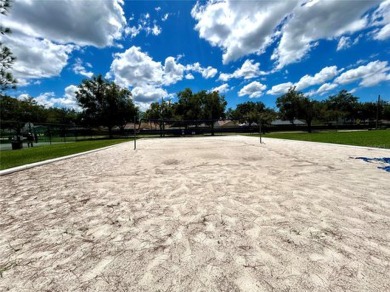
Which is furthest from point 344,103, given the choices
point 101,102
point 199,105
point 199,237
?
point 199,237

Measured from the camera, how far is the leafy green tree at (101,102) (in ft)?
133

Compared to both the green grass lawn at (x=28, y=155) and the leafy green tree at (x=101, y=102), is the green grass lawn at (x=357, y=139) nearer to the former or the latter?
the green grass lawn at (x=28, y=155)

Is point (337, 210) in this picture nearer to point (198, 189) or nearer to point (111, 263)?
point (198, 189)

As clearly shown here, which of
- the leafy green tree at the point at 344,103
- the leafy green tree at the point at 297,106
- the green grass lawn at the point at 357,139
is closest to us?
the green grass lawn at the point at 357,139

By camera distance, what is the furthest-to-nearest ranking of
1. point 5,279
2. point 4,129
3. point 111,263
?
point 4,129 < point 111,263 < point 5,279

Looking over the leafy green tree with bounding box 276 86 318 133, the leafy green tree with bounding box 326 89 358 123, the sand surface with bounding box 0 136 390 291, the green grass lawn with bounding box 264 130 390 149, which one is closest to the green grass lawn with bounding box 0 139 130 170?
the sand surface with bounding box 0 136 390 291

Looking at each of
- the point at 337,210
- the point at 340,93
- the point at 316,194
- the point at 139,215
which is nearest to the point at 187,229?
the point at 139,215

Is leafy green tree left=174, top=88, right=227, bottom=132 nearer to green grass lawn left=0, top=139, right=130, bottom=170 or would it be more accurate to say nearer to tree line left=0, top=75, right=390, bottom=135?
tree line left=0, top=75, right=390, bottom=135

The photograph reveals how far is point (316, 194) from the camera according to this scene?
3.90m

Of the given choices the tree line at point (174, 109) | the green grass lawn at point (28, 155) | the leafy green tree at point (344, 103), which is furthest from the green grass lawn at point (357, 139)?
the leafy green tree at point (344, 103)

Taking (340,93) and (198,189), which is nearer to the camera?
(198,189)

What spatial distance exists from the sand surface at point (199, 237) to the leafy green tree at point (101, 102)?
39600mm

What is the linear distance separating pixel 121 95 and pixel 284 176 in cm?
4289

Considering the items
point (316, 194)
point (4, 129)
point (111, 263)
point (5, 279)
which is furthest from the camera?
point (4, 129)
